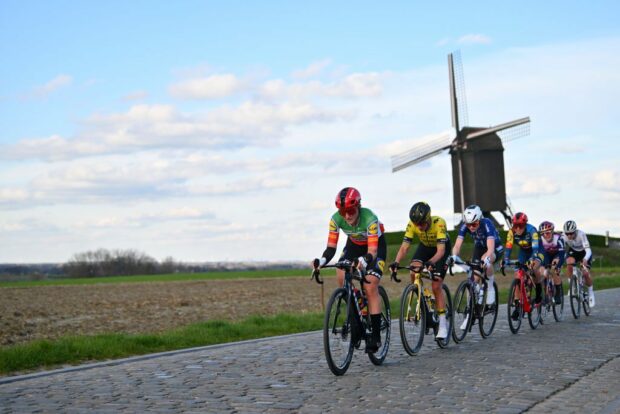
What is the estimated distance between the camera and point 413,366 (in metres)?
10.9

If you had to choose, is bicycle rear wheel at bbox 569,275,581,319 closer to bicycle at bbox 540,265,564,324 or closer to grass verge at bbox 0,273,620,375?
bicycle at bbox 540,265,564,324

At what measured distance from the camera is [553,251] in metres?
18.0

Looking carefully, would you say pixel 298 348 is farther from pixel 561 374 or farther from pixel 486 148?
pixel 486 148

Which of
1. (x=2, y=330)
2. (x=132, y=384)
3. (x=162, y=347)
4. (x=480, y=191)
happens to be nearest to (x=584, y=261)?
(x=162, y=347)

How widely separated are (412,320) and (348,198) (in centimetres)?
257

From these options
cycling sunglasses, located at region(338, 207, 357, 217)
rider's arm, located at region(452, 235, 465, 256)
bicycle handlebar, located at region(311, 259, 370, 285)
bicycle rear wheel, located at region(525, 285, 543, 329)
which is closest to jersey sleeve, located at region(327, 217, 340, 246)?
cycling sunglasses, located at region(338, 207, 357, 217)

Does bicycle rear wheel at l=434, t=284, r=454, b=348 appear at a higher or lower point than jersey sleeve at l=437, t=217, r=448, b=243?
lower

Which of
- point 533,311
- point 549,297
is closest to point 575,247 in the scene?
point 549,297

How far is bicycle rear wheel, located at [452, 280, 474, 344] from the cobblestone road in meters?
0.32

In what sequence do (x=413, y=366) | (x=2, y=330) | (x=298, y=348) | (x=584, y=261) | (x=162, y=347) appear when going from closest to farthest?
(x=413, y=366) → (x=298, y=348) → (x=162, y=347) → (x=584, y=261) → (x=2, y=330)

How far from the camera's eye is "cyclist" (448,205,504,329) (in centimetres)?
1388

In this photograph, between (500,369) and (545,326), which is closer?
(500,369)

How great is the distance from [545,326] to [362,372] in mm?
7622

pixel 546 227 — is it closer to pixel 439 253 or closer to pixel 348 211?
pixel 439 253
